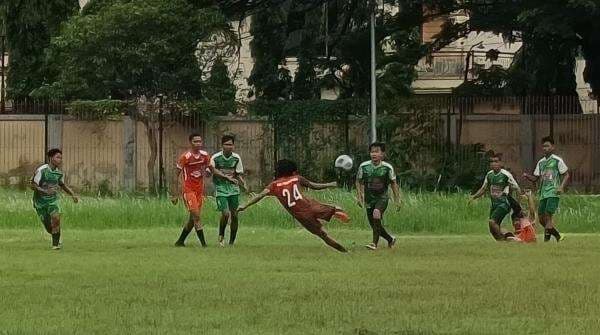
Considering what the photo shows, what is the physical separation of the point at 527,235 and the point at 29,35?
84.0 ft

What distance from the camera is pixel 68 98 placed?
36.6m

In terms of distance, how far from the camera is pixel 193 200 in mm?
17297

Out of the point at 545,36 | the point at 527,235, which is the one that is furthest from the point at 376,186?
the point at 545,36

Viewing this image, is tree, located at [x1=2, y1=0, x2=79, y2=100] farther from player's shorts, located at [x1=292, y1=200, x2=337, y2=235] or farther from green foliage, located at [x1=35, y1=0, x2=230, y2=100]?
player's shorts, located at [x1=292, y1=200, x2=337, y2=235]

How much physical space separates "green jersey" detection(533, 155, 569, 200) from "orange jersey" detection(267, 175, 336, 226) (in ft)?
16.0

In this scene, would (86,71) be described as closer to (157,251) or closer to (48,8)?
(48,8)

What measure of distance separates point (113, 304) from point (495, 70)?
1111 inches

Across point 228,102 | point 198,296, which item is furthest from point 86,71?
point 198,296

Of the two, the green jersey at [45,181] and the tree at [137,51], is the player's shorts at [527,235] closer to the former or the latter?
the green jersey at [45,181]

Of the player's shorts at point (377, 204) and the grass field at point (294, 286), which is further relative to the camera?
the player's shorts at point (377, 204)

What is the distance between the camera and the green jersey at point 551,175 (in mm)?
18672

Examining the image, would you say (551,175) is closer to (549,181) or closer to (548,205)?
(549,181)

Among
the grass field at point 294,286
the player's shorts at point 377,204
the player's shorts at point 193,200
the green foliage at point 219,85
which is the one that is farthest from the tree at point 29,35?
the player's shorts at point 377,204

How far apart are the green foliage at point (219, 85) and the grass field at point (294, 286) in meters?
16.9
